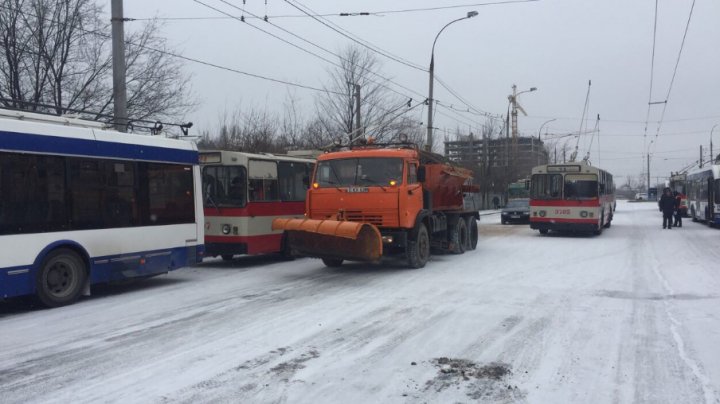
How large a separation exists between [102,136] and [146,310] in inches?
122

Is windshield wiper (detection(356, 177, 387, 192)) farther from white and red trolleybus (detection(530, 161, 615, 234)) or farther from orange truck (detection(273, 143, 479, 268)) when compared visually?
white and red trolleybus (detection(530, 161, 615, 234))

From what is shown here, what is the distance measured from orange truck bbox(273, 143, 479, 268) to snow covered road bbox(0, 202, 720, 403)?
76 centimetres

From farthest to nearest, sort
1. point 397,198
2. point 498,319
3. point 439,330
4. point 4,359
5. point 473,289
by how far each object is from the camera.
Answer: point 397,198 < point 473,289 < point 498,319 < point 439,330 < point 4,359

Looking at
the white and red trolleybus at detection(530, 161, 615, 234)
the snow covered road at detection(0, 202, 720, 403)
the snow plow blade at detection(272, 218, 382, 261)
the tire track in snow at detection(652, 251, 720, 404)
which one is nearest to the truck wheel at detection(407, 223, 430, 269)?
the snow covered road at detection(0, 202, 720, 403)

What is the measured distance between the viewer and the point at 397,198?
12328mm

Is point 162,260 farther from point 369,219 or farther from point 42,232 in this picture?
point 369,219

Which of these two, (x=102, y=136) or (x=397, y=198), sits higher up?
(x=102, y=136)

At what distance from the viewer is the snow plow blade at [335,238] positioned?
11438mm

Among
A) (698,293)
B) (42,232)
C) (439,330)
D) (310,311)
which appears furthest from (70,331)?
(698,293)

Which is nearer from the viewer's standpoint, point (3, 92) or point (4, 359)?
point (4, 359)

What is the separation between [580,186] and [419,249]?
11597 millimetres

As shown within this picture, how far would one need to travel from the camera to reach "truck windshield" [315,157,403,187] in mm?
12586

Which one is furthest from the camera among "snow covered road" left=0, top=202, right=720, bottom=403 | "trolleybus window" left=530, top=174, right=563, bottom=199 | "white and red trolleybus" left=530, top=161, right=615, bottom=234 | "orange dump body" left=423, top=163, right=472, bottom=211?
"trolleybus window" left=530, top=174, right=563, bottom=199

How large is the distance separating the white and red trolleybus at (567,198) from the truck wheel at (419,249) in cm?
1051
